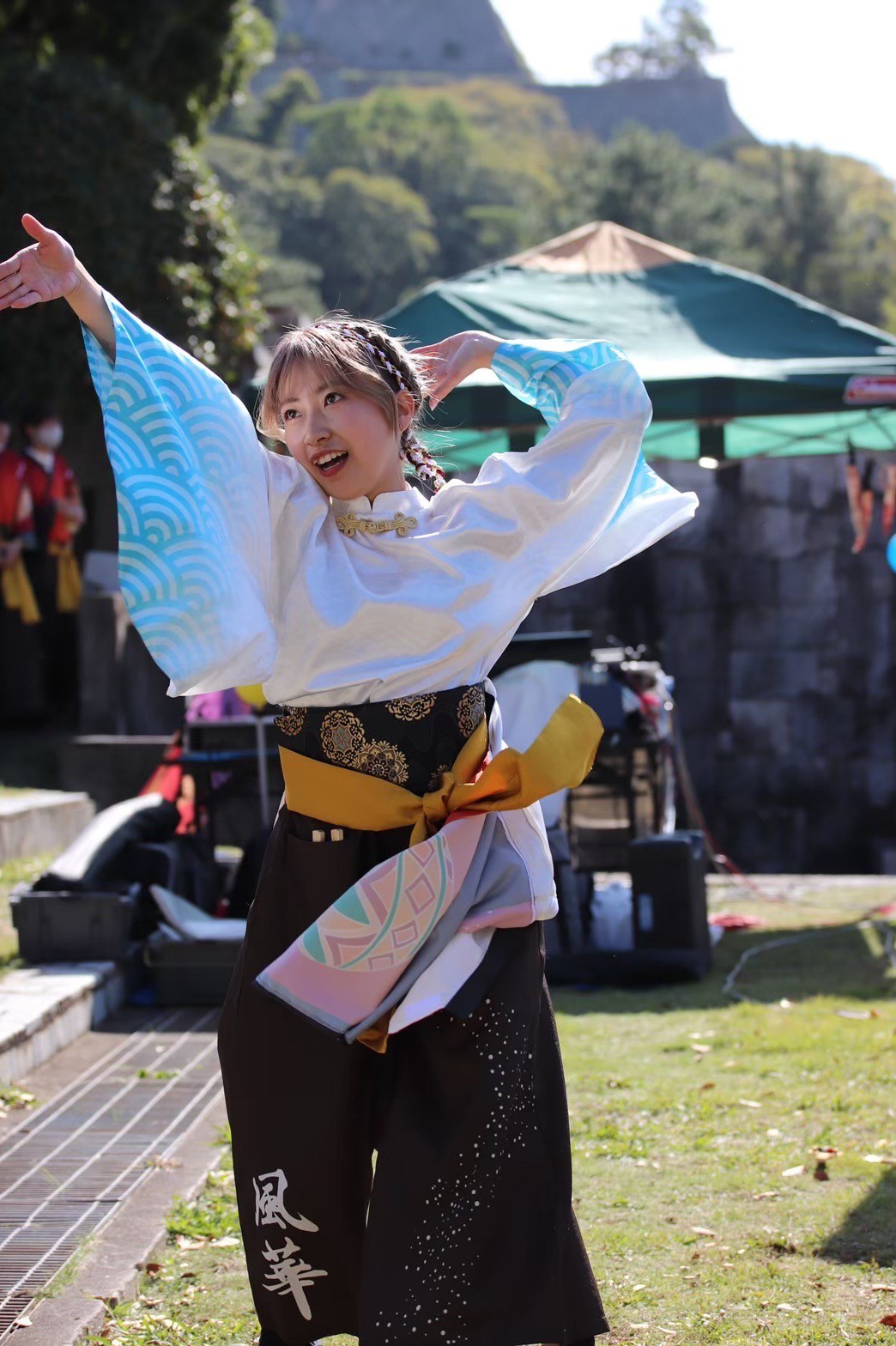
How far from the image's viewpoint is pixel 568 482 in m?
2.56

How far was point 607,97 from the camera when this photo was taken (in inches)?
4830

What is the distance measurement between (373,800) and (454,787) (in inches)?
5.2

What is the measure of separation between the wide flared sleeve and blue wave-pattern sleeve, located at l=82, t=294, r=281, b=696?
0.37 meters

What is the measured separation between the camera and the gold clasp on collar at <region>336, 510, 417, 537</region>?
2521 mm

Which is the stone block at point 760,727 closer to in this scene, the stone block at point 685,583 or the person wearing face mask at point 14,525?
the stone block at point 685,583

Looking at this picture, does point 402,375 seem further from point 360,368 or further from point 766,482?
point 766,482

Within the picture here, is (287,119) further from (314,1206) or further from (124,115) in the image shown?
(314,1206)

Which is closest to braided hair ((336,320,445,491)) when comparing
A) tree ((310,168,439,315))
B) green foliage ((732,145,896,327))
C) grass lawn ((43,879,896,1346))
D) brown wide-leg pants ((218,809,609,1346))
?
brown wide-leg pants ((218,809,609,1346))

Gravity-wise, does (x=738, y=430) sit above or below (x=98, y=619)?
above

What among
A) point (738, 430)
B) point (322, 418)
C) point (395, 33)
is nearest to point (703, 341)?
point (738, 430)

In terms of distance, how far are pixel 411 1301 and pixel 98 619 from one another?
890 cm

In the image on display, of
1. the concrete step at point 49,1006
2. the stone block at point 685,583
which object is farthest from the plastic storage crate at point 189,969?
the stone block at point 685,583

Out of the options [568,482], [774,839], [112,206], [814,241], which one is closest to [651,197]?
[814,241]

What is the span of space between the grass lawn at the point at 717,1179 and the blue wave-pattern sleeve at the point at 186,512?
148 cm
